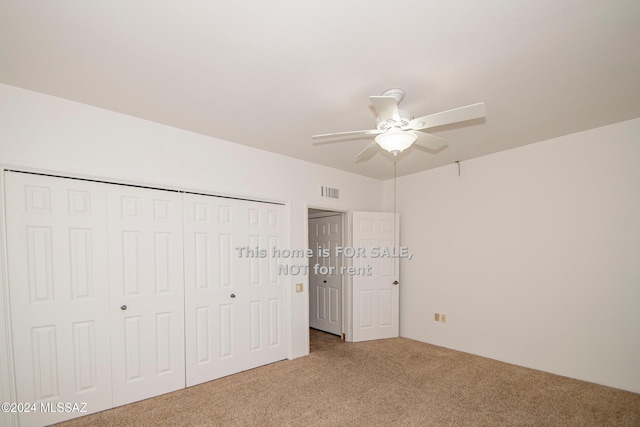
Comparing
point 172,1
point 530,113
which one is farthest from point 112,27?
point 530,113

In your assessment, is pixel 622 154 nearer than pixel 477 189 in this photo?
Yes

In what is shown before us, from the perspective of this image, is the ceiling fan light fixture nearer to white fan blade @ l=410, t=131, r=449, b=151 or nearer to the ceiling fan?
the ceiling fan

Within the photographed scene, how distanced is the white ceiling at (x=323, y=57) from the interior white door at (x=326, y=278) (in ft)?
8.51

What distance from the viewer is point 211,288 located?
339 cm

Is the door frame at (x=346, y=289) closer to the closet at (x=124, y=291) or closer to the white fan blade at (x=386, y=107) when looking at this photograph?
the closet at (x=124, y=291)

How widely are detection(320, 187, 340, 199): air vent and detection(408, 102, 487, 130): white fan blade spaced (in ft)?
7.88

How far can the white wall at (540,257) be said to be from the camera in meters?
3.10

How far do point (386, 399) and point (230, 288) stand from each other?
2031 millimetres

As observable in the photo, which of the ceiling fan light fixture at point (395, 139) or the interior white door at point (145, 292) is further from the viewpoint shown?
the interior white door at point (145, 292)

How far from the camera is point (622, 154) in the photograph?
3.11 meters

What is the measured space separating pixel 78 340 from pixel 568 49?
4.25m

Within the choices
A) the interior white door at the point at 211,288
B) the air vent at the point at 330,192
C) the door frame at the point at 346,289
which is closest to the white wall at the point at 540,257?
the door frame at the point at 346,289

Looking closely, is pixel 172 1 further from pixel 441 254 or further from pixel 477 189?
pixel 441 254

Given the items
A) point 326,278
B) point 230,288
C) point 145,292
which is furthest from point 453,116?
point 326,278
